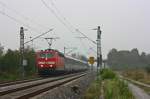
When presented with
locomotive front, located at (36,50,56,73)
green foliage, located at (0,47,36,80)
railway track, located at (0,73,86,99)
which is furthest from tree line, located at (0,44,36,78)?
railway track, located at (0,73,86,99)

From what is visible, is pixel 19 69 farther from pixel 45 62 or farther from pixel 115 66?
pixel 115 66

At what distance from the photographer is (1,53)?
60.0m

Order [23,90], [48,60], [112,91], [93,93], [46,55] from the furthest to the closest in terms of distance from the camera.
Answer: [46,55] → [48,60] → [23,90] → [93,93] → [112,91]

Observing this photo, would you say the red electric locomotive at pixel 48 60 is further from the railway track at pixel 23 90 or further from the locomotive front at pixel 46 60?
the railway track at pixel 23 90

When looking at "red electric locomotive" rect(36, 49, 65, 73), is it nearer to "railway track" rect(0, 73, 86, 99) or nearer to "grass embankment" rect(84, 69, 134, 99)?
"railway track" rect(0, 73, 86, 99)

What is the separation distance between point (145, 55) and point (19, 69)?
12459 cm

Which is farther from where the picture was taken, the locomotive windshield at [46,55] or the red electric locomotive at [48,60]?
the locomotive windshield at [46,55]

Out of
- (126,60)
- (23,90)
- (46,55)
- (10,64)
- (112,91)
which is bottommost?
(23,90)

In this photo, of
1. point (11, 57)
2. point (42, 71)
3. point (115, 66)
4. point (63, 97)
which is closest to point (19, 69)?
point (11, 57)

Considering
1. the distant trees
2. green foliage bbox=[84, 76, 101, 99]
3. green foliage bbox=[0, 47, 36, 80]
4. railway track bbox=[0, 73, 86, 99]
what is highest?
the distant trees

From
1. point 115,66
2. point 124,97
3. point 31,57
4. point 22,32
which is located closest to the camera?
point 124,97

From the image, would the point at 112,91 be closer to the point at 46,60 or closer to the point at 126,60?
the point at 46,60

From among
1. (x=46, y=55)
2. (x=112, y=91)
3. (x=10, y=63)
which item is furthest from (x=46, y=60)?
(x=112, y=91)

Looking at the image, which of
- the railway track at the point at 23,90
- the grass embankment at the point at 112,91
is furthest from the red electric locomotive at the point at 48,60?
the grass embankment at the point at 112,91
